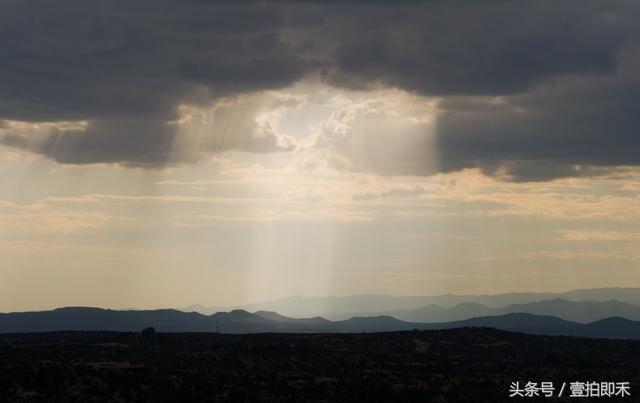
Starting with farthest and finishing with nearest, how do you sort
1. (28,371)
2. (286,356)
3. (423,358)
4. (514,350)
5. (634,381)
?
1. (514,350)
2. (423,358)
3. (286,356)
4. (634,381)
5. (28,371)

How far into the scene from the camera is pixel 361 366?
371ft

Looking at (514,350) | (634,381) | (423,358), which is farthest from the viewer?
(514,350)

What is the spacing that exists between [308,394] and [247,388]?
5.59m

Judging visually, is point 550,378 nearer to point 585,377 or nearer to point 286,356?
point 585,377

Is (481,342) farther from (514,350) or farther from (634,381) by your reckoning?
(634,381)

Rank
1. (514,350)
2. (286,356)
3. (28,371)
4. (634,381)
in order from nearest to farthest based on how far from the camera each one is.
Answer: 1. (28,371)
2. (634,381)
3. (286,356)
4. (514,350)

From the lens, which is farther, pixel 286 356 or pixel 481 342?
pixel 481 342

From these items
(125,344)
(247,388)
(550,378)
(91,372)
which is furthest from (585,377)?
(125,344)

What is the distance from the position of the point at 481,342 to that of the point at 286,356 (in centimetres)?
5184

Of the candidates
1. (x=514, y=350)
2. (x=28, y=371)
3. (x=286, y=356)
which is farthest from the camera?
(x=514, y=350)

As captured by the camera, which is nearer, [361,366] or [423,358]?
[361,366]

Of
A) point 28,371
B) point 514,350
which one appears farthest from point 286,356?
point 514,350

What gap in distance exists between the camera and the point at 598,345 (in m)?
158

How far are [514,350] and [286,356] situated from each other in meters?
49.3
